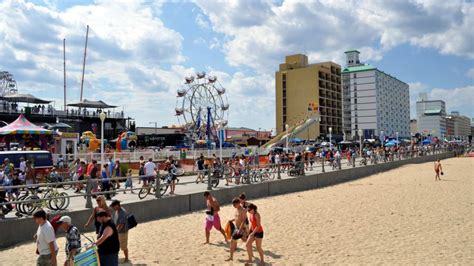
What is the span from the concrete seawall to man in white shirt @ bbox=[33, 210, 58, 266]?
15.2 ft

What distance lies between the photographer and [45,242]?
637 cm

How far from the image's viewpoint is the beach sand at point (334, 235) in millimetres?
9219

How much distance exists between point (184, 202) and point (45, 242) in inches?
358

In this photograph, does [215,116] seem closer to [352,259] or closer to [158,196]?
[158,196]

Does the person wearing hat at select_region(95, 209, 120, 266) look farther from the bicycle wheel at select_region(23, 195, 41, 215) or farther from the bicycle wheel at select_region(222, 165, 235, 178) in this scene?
the bicycle wheel at select_region(222, 165, 235, 178)

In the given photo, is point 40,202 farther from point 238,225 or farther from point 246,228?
point 246,228

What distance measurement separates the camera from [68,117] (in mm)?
63000

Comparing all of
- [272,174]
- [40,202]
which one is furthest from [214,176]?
[40,202]

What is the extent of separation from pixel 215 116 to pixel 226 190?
137 feet

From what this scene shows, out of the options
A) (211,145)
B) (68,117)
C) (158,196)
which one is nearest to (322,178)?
(158,196)

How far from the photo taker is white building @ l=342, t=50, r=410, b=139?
114m

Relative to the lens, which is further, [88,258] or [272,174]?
[272,174]

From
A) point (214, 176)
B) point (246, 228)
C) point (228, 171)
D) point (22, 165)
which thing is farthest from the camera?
point (228, 171)

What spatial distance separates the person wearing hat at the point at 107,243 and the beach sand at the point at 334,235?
248 centimetres
